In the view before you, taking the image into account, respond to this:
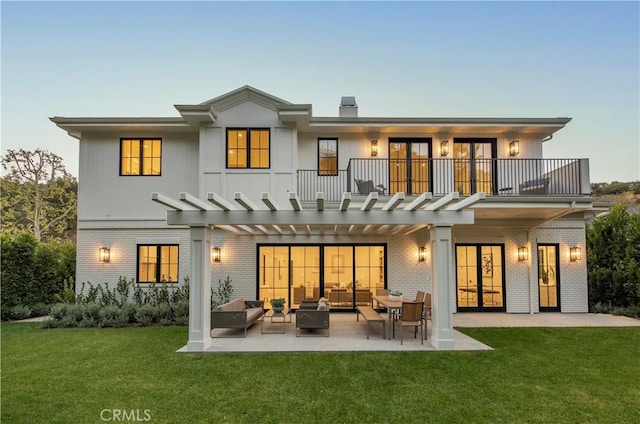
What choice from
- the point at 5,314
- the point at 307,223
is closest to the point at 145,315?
the point at 5,314

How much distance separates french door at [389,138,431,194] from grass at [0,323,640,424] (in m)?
5.32

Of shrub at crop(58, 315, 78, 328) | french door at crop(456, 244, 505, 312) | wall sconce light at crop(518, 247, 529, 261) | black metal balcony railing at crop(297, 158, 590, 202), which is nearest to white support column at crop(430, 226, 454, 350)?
black metal balcony railing at crop(297, 158, 590, 202)

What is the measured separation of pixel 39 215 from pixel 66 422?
798 inches

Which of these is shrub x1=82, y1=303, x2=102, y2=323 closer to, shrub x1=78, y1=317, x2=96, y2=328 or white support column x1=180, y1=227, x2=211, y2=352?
shrub x1=78, y1=317, x2=96, y2=328

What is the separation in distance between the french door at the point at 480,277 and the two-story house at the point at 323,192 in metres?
0.03

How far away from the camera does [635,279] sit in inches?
424

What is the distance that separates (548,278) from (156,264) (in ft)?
42.8

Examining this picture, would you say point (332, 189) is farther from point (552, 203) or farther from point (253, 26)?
point (253, 26)

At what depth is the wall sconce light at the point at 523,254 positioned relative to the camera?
11.4 metres

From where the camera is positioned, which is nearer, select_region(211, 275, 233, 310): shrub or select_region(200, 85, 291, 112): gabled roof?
select_region(200, 85, 291, 112): gabled roof

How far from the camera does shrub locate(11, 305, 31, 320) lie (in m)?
10.8

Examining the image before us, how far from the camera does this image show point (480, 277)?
11.5 metres

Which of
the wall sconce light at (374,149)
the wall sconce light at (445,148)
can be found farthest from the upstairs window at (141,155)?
the wall sconce light at (445,148)

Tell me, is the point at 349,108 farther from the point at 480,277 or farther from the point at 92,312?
the point at 92,312
